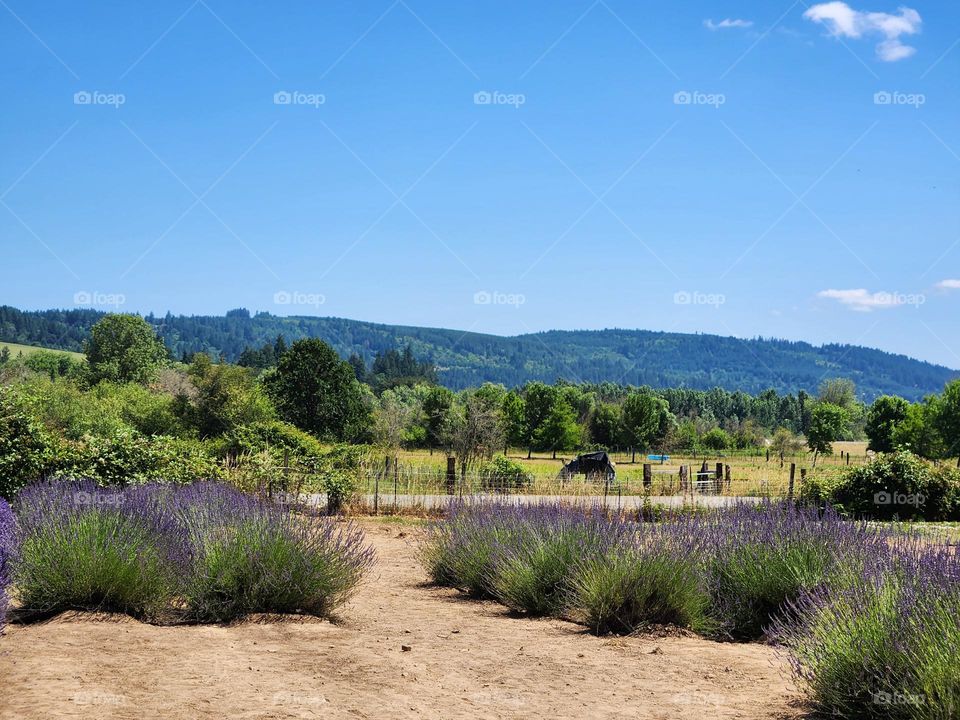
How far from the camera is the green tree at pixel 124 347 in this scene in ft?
245

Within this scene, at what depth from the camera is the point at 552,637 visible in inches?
306

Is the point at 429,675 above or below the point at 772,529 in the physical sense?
below

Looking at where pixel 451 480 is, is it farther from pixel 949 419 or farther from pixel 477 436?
pixel 949 419

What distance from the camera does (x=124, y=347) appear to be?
277 ft

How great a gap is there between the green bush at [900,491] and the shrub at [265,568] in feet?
51.5

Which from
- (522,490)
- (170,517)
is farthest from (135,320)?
(170,517)

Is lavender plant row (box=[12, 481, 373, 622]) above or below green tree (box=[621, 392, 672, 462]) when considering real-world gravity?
below

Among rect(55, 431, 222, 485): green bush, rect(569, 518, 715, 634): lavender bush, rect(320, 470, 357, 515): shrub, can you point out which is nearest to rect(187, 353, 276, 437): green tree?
rect(320, 470, 357, 515): shrub

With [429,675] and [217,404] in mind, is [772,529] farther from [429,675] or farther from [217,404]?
[217,404]

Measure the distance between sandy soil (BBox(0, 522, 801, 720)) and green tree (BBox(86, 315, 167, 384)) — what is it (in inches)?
2761

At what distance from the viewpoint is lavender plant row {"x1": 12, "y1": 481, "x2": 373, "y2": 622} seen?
303 inches

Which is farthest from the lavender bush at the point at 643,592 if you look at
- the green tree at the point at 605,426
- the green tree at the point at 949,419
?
the green tree at the point at 605,426

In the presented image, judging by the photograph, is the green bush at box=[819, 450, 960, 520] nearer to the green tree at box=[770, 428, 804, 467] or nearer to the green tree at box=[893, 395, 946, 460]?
the green tree at box=[893, 395, 946, 460]

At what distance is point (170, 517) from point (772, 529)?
5.98m
